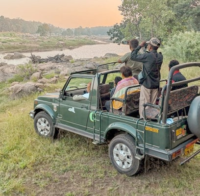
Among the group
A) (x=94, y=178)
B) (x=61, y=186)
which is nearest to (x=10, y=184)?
(x=61, y=186)

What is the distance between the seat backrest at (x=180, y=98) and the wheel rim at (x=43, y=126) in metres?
2.76

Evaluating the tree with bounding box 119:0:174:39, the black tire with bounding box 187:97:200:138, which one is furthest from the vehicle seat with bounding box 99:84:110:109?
the tree with bounding box 119:0:174:39

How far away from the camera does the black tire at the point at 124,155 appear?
402 centimetres

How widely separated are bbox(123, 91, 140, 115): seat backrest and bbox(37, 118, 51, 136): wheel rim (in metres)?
1.96

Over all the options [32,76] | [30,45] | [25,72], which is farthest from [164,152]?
[30,45]

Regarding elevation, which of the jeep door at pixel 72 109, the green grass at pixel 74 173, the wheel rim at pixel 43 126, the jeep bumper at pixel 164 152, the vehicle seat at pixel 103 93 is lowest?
the green grass at pixel 74 173

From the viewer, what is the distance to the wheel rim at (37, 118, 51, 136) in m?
5.61

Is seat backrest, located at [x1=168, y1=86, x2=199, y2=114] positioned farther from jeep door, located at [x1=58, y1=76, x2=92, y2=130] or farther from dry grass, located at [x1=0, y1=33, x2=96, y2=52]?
dry grass, located at [x1=0, y1=33, x2=96, y2=52]

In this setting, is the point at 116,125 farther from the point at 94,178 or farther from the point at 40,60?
the point at 40,60

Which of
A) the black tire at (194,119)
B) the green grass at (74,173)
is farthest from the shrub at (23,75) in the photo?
the black tire at (194,119)

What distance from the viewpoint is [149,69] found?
4.24 meters

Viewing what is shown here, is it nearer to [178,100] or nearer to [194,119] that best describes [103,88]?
[178,100]

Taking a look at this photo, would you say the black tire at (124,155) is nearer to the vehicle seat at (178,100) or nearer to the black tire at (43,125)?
the vehicle seat at (178,100)

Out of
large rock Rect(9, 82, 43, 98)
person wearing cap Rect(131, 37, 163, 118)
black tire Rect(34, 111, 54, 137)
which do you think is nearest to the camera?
person wearing cap Rect(131, 37, 163, 118)
